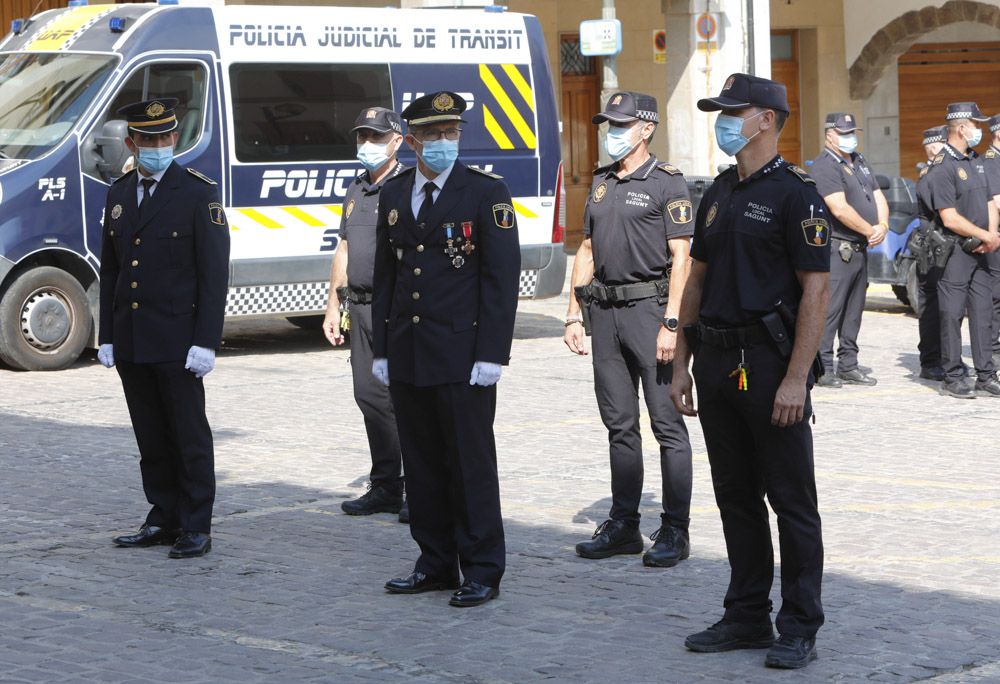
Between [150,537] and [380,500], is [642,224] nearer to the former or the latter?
[380,500]

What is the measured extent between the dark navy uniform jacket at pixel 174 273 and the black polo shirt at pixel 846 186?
6173mm

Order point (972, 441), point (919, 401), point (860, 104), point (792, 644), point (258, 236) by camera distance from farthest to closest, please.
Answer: point (860, 104)
point (258, 236)
point (919, 401)
point (972, 441)
point (792, 644)

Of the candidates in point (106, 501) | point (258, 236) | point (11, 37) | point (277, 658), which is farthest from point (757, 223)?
point (11, 37)

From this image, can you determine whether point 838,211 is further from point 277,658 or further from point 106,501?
point 277,658

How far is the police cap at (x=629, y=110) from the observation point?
287 inches

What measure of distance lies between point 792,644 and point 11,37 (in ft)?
36.8

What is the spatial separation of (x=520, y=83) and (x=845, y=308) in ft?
14.3

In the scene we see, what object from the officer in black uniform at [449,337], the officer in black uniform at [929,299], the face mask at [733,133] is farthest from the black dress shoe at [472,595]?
the officer in black uniform at [929,299]

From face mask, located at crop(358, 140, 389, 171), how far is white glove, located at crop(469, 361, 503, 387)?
2.12 m

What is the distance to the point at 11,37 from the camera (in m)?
14.8

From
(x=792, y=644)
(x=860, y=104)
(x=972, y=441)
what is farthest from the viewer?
(x=860, y=104)

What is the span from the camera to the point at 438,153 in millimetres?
6598

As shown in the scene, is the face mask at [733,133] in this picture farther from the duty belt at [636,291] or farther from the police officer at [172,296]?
the police officer at [172,296]

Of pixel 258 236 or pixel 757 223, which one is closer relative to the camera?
pixel 757 223
